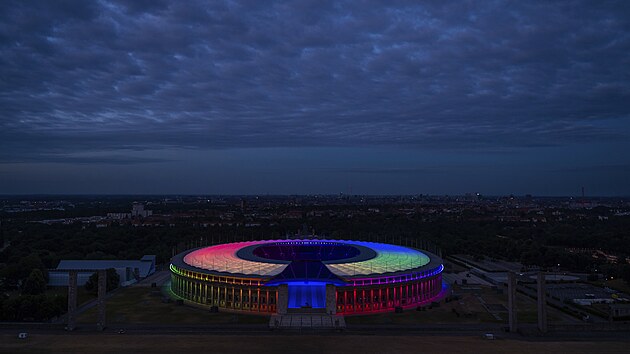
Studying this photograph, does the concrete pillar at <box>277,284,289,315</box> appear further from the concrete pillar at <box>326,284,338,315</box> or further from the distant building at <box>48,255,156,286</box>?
the distant building at <box>48,255,156,286</box>

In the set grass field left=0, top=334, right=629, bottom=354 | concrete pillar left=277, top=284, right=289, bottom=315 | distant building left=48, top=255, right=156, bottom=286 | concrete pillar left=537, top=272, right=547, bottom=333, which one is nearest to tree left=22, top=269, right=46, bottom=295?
distant building left=48, top=255, right=156, bottom=286

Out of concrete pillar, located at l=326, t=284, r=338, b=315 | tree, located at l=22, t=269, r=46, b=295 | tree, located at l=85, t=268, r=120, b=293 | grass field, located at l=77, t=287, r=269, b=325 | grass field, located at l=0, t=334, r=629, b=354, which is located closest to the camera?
grass field, located at l=0, t=334, r=629, b=354

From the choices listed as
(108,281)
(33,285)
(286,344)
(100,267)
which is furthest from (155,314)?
(100,267)

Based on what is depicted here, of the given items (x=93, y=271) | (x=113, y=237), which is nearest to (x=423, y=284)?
(x=93, y=271)

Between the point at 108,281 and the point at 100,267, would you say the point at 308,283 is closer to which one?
the point at 108,281

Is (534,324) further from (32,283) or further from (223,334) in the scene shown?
(32,283)

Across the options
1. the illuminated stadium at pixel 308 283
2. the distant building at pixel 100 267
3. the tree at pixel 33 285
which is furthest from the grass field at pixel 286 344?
the distant building at pixel 100 267

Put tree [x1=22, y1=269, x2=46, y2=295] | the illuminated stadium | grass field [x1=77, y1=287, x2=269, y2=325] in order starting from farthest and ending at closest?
1. tree [x1=22, y1=269, x2=46, y2=295]
2. the illuminated stadium
3. grass field [x1=77, y1=287, x2=269, y2=325]
